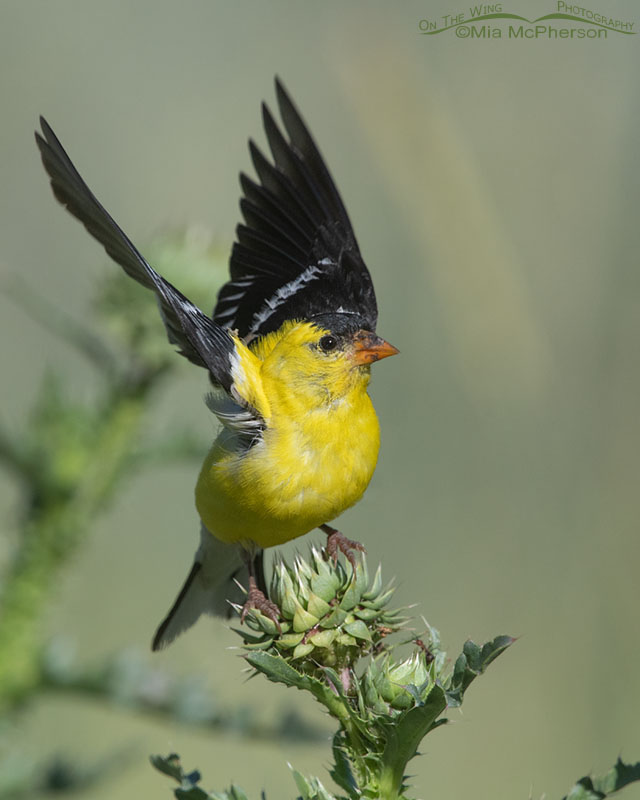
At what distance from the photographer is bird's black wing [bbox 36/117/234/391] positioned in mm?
2041

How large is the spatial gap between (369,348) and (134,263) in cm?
86

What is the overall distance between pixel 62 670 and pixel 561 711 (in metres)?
2.27

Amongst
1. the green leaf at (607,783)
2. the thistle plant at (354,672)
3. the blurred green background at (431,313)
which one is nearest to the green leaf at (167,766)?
the thistle plant at (354,672)

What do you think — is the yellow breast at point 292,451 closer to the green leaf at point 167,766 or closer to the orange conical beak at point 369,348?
the orange conical beak at point 369,348

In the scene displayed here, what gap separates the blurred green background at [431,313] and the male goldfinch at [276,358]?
36.4 inches

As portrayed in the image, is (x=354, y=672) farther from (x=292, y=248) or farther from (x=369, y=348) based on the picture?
(x=292, y=248)

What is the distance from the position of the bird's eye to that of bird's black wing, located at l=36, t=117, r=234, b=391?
0.41 meters

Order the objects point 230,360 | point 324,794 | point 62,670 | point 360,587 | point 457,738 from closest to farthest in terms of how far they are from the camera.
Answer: point 324,794, point 360,587, point 230,360, point 62,670, point 457,738

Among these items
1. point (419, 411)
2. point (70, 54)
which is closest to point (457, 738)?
point (419, 411)

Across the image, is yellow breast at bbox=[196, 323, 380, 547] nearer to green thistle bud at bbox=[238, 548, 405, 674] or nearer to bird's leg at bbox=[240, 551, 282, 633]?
bird's leg at bbox=[240, 551, 282, 633]

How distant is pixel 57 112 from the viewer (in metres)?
5.00

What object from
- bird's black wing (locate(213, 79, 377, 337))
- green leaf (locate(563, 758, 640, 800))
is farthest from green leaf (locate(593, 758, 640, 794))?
bird's black wing (locate(213, 79, 377, 337))

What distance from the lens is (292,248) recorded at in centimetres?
306

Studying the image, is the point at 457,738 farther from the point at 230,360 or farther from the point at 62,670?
the point at 230,360
